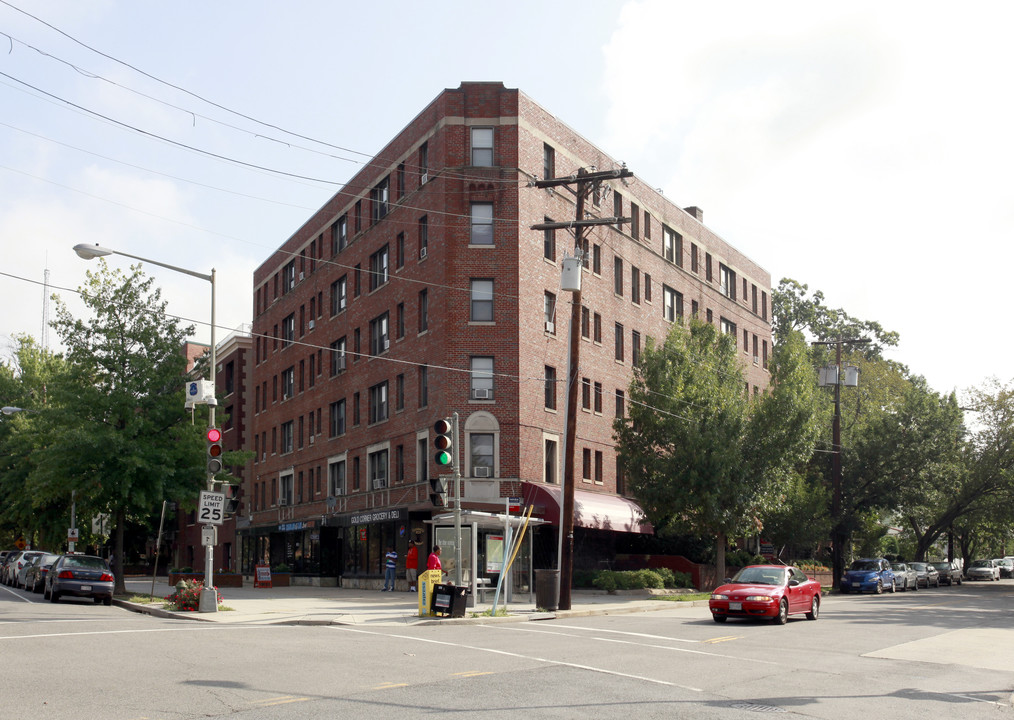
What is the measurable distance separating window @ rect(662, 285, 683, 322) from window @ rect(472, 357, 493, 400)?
14.5m

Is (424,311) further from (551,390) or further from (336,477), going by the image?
(336,477)

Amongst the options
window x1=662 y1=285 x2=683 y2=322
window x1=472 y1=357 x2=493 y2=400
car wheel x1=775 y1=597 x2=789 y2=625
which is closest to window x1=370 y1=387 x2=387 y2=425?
window x1=472 y1=357 x2=493 y2=400

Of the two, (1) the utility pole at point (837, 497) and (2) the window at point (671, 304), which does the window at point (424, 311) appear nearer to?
(2) the window at point (671, 304)

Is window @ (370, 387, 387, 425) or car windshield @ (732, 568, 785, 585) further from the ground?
window @ (370, 387, 387, 425)

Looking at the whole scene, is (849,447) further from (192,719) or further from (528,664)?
(192,719)

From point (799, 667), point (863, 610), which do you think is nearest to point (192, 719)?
point (799, 667)

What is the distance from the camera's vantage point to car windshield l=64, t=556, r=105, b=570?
29781mm

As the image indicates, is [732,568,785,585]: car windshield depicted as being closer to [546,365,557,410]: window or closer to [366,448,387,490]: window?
[546,365,557,410]: window

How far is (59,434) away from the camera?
32719 millimetres

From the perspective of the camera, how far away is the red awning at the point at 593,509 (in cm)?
3562

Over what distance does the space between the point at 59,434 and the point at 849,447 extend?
36.0m

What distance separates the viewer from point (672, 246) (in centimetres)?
5038

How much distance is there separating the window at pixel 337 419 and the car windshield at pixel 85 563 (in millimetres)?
17026

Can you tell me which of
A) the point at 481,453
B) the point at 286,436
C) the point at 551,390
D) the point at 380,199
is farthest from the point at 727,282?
the point at 286,436
